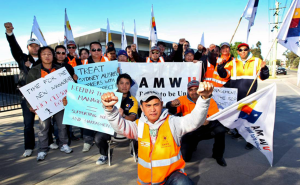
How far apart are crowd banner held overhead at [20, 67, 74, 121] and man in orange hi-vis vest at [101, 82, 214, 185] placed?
2.09 m

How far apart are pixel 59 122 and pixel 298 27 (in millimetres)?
4983

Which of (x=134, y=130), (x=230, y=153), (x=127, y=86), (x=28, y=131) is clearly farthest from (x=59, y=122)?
(x=230, y=153)

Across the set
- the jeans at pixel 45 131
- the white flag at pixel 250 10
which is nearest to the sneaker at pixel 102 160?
the jeans at pixel 45 131

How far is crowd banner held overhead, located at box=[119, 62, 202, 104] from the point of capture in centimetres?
425

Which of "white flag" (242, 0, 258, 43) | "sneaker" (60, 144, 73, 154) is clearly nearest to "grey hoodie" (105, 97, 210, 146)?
"sneaker" (60, 144, 73, 154)

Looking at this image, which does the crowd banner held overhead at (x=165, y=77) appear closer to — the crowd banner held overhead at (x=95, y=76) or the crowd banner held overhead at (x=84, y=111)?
the crowd banner held overhead at (x=95, y=76)

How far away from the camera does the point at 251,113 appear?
2.77m

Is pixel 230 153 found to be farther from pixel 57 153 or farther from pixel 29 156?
pixel 29 156

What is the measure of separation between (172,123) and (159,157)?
1.23 feet

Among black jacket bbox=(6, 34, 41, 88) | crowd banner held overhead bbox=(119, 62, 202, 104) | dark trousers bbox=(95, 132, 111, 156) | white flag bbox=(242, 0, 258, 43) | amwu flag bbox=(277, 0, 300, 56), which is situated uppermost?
white flag bbox=(242, 0, 258, 43)

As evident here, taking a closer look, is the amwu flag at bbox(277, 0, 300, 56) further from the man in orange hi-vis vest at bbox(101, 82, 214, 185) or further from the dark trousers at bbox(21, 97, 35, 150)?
the dark trousers at bbox(21, 97, 35, 150)

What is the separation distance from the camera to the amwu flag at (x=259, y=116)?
8.82ft

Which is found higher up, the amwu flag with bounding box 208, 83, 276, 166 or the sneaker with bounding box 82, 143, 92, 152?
the amwu flag with bounding box 208, 83, 276, 166

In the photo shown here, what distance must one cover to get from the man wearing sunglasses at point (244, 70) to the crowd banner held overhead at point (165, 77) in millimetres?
703
